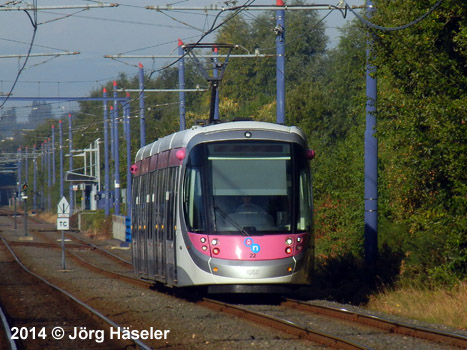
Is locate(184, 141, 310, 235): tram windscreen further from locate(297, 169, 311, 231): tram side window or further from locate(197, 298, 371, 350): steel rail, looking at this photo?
locate(197, 298, 371, 350): steel rail

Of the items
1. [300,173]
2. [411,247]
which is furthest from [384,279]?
[300,173]

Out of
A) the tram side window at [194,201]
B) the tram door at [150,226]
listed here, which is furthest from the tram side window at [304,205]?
the tram door at [150,226]

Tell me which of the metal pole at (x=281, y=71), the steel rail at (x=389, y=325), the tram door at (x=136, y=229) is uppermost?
the metal pole at (x=281, y=71)

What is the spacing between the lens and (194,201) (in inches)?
690

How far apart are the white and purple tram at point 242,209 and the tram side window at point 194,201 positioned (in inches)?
0.7

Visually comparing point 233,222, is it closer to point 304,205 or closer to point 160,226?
point 304,205

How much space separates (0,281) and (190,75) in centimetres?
8983

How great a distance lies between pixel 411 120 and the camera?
57.5 ft

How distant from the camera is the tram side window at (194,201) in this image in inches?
685

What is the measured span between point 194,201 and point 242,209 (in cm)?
94

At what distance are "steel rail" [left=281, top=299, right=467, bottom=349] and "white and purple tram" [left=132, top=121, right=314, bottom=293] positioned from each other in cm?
77

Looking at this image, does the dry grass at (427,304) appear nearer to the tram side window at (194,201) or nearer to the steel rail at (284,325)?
the steel rail at (284,325)

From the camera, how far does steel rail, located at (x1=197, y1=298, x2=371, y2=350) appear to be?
1229 centimetres

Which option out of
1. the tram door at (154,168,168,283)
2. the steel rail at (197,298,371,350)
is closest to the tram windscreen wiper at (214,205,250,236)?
the steel rail at (197,298,371,350)
